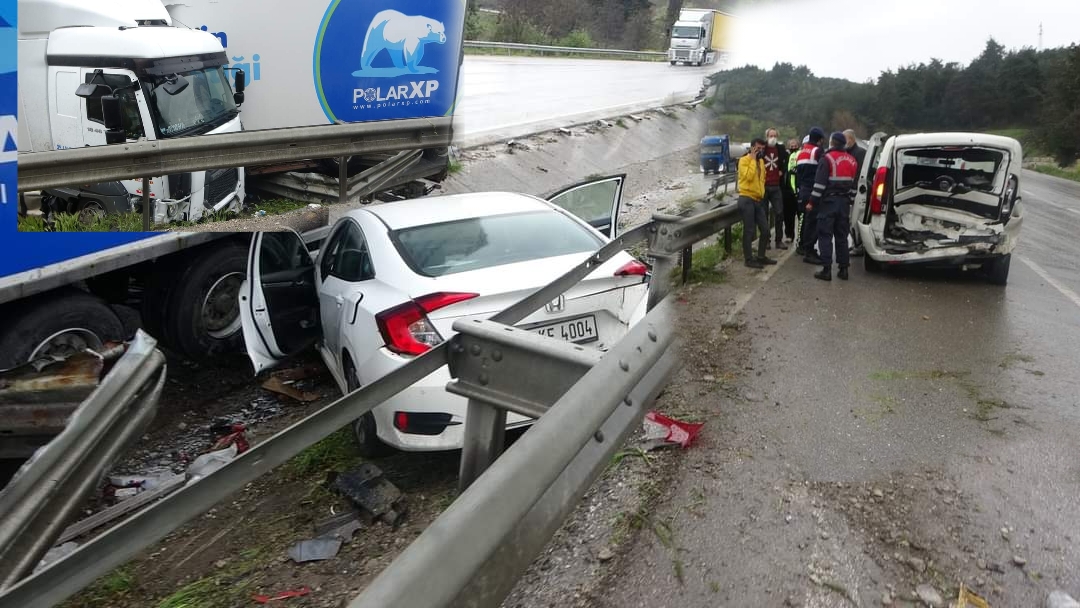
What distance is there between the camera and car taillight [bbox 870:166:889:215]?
827cm

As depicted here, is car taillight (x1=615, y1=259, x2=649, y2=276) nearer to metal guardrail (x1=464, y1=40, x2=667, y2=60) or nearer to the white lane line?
metal guardrail (x1=464, y1=40, x2=667, y2=60)

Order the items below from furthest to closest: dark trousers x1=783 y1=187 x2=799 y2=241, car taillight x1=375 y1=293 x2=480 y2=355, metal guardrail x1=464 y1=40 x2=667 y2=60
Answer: dark trousers x1=783 y1=187 x2=799 y2=241 → car taillight x1=375 y1=293 x2=480 y2=355 → metal guardrail x1=464 y1=40 x2=667 y2=60

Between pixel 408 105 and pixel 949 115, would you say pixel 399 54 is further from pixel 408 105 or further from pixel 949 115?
pixel 949 115

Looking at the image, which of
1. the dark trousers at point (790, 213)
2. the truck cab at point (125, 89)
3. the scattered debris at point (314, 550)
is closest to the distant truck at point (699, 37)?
the truck cab at point (125, 89)

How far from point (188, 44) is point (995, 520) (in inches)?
135

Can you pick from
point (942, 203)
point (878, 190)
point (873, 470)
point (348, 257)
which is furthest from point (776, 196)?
point (873, 470)

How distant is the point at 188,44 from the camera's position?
10.8 feet

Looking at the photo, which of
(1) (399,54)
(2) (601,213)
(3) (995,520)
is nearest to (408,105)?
(1) (399,54)

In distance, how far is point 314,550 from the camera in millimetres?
3525

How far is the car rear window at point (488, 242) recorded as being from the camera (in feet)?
14.2

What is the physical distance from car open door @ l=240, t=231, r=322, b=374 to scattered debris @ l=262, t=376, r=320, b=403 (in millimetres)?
415

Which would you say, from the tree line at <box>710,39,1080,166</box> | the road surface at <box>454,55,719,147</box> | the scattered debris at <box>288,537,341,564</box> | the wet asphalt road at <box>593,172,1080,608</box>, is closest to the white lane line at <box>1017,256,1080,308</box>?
the wet asphalt road at <box>593,172,1080,608</box>

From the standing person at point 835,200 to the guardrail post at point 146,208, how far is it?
6068mm

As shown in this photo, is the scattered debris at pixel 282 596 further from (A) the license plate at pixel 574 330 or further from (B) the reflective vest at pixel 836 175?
(B) the reflective vest at pixel 836 175
